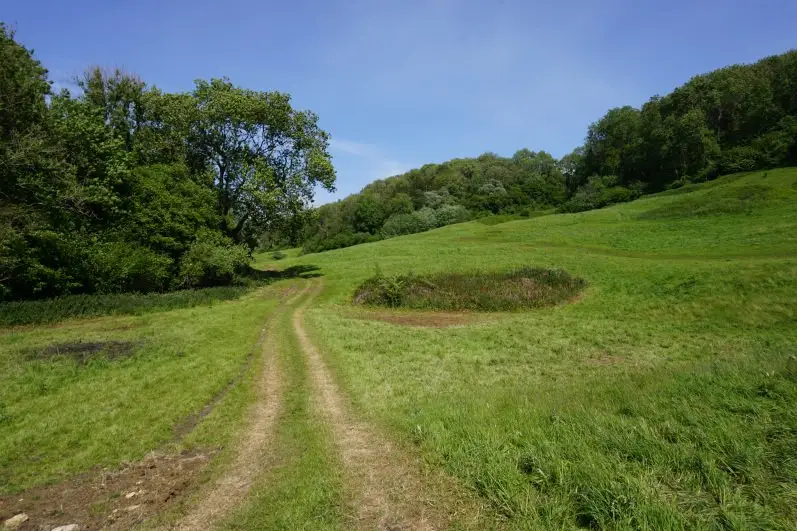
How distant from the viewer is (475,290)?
→ 3188cm

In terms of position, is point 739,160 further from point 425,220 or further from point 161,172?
point 161,172

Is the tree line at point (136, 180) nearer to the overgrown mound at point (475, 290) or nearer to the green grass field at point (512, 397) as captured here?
the green grass field at point (512, 397)

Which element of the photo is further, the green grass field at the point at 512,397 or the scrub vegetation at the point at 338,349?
the scrub vegetation at the point at 338,349

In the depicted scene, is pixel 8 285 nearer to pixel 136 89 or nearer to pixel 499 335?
pixel 136 89

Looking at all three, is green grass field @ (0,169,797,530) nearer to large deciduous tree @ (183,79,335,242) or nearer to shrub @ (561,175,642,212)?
large deciduous tree @ (183,79,335,242)

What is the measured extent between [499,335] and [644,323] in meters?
8.06

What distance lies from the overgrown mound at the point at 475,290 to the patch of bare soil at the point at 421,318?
1.96m

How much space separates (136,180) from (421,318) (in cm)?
2783

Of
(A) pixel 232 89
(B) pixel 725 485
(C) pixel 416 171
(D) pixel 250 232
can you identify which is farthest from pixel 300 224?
(C) pixel 416 171

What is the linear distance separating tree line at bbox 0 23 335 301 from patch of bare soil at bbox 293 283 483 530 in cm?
2784

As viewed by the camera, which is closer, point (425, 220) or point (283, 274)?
point (283, 274)

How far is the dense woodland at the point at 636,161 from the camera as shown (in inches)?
3278

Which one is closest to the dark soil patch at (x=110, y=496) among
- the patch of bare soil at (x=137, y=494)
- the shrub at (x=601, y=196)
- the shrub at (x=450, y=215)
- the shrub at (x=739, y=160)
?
the patch of bare soil at (x=137, y=494)

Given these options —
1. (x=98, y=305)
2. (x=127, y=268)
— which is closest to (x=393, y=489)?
(x=98, y=305)
